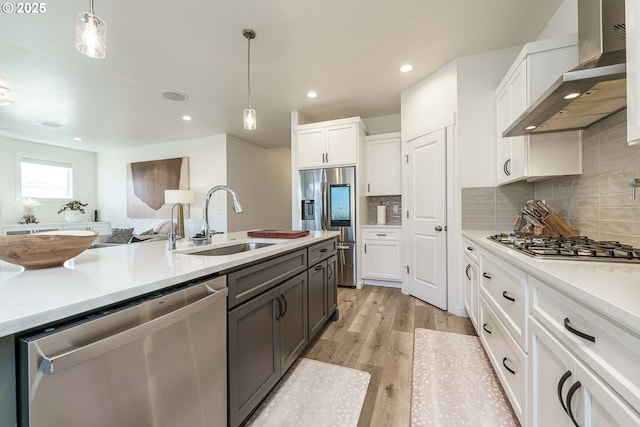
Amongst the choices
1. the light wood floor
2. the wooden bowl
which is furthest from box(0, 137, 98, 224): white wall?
the light wood floor

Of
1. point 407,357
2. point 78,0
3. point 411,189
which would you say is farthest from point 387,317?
point 78,0

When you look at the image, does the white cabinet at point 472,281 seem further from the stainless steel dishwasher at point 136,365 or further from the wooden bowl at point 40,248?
the wooden bowl at point 40,248

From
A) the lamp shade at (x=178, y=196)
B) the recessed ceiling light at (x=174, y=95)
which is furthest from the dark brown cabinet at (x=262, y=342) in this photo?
the lamp shade at (x=178, y=196)

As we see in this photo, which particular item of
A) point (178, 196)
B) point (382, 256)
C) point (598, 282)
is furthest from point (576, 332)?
point (178, 196)

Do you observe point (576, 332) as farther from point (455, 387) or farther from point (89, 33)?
point (89, 33)

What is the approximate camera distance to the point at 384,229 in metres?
3.53

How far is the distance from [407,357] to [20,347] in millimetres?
2006

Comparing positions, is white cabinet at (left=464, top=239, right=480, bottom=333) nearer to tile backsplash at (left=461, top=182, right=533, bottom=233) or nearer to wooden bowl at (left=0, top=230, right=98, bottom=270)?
tile backsplash at (left=461, top=182, right=533, bottom=233)

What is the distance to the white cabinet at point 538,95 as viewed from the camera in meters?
1.69

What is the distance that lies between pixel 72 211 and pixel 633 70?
26.8 ft

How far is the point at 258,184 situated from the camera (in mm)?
6047

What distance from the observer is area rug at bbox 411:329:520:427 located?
1.32 metres

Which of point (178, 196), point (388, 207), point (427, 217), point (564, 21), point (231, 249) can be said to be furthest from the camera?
point (178, 196)

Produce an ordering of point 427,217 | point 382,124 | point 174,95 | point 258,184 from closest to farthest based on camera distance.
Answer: point 427,217 < point 174,95 < point 382,124 < point 258,184
